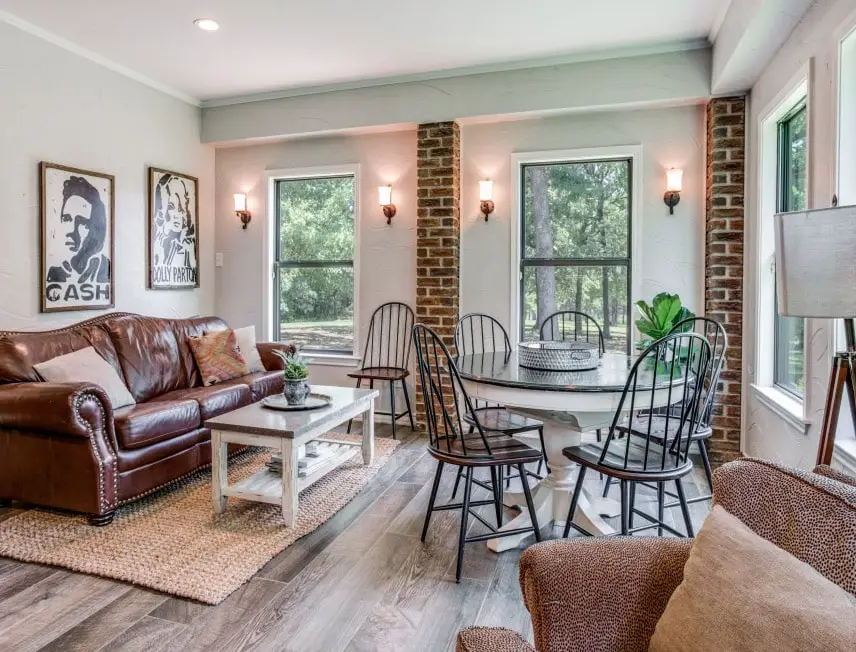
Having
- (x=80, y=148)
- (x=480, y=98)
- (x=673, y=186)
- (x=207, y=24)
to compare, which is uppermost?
(x=207, y=24)

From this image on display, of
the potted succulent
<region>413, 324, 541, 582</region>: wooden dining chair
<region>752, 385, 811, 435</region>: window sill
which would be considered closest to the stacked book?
the potted succulent

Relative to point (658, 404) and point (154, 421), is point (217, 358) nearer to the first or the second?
point (154, 421)

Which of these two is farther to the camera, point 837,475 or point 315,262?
point 315,262

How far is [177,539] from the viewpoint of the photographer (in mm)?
2561

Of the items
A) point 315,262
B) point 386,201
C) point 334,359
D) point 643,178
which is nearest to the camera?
point 643,178

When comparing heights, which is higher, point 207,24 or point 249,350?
point 207,24

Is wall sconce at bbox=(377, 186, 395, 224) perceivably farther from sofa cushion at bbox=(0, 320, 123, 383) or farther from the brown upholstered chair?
the brown upholstered chair

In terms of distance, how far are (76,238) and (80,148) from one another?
657 mm

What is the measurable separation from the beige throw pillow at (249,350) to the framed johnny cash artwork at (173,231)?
0.98 m

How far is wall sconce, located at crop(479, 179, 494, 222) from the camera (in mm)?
4496

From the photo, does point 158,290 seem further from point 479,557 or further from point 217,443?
point 479,557

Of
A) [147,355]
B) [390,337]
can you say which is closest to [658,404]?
[390,337]

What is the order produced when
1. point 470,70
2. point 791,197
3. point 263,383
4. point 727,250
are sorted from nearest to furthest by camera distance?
point 791,197
point 727,250
point 263,383
point 470,70

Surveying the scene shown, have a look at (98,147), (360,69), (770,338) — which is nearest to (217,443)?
(98,147)
